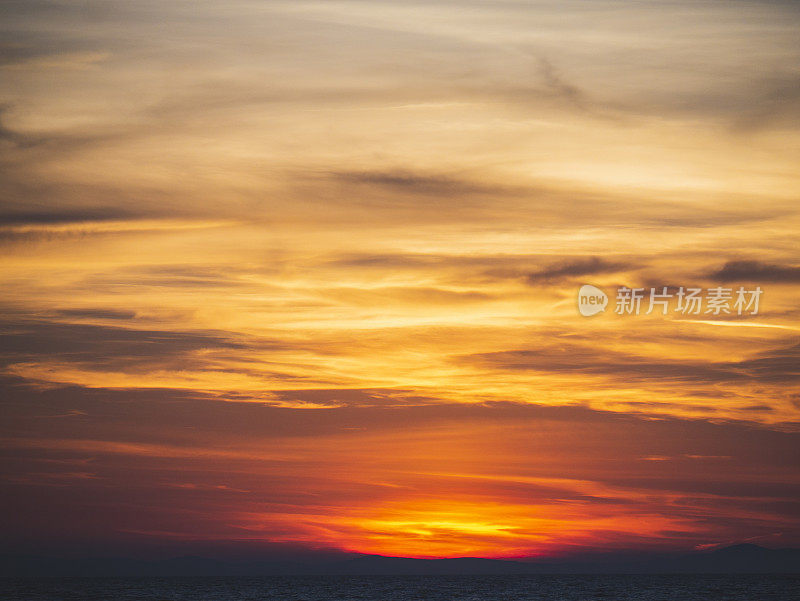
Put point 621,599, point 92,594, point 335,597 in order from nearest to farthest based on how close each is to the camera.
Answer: point 621,599
point 335,597
point 92,594

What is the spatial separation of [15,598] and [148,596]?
777 inches

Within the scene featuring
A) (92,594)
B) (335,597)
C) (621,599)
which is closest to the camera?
(621,599)

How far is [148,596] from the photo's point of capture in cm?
14400

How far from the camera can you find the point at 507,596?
143000 mm

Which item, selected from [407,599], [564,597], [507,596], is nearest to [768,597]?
[564,597]

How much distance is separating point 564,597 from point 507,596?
11063mm

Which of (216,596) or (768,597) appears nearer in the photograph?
(768,597)

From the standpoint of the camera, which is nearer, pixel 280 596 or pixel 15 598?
pixel 15 598

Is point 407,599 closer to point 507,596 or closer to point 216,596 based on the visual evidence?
point 507,596

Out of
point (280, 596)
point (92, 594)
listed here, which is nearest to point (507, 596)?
point (280, 596)

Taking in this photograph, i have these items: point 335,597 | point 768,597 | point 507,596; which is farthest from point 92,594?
point 768,597

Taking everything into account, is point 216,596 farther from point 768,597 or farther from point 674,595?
point 768,597

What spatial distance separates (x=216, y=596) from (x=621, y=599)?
63117mm

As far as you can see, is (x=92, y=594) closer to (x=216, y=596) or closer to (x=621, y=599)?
(x=216, y=596)
